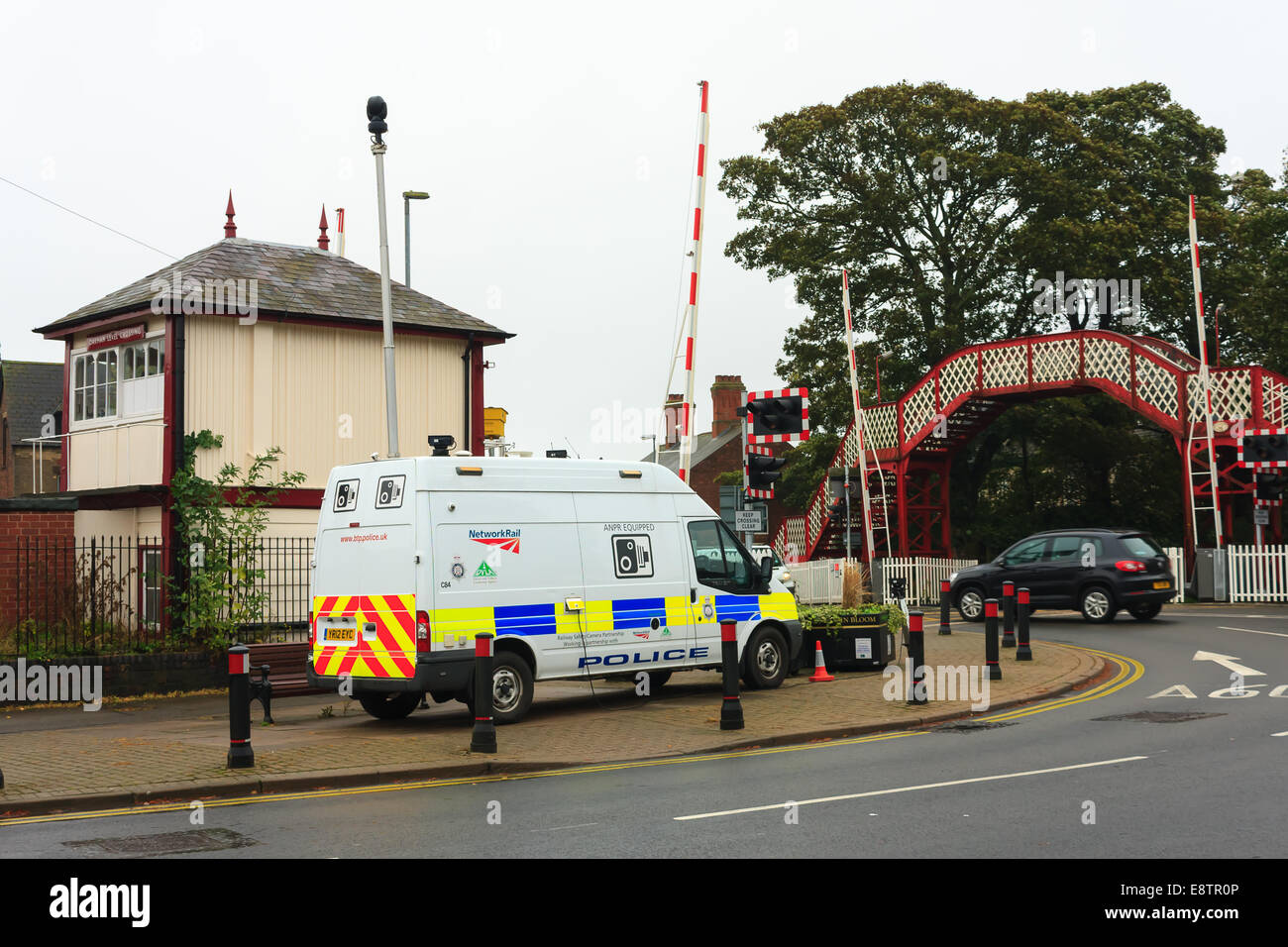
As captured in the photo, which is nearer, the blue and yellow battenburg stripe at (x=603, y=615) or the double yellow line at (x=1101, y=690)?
the blue and yellow battenburg stripe at (x=603, y=615)

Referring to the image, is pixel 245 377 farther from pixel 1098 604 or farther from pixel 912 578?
pixel 912 578

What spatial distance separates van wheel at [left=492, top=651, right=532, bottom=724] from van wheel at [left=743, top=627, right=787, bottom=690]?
10.9ft

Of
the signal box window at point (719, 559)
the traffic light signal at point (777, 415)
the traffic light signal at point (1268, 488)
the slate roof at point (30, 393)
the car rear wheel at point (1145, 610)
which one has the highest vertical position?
the slate roof at point (30, 393)

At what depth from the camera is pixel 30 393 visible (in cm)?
4991

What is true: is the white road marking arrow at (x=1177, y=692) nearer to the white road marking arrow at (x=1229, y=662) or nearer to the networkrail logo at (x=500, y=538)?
the white road marking arrow at (x=1229, y=662)

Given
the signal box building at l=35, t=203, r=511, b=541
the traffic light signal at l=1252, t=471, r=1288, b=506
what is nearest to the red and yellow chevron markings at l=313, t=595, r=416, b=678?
the signal box building at l=35, t=203, r=511, b=541

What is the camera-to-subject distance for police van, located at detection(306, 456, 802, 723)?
43.4ft

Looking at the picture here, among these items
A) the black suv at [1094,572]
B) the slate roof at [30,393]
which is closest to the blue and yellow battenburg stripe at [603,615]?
the black suv at [1094,572]

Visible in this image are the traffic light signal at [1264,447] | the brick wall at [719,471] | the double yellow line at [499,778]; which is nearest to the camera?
the double yellow line at [499,778]

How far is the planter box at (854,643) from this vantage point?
1822 cm

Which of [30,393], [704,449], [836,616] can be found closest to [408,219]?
[836,616]

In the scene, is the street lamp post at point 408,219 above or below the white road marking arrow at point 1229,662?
above

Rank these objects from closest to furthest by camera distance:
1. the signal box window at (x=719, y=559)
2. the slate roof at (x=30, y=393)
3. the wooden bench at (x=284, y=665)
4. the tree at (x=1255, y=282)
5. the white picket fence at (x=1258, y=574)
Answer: the signal box window at (x=719, y=559) < the wooden bench at (x=284, y=665) < the white picket fence at (x=1258, y=574) < the tree at (x=1255, y=282) < the slate roof at (x=30, y=393)

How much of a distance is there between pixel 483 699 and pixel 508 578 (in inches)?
82.2
